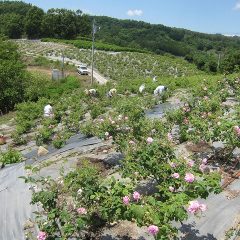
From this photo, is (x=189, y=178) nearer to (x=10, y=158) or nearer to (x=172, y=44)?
(x=10, y=158)

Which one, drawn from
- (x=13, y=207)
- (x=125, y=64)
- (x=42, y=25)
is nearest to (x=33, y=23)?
(x=42, y=25)

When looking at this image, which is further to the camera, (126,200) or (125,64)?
(125,64)

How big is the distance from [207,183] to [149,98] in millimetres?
8614

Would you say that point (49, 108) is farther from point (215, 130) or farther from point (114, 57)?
point (114, 57)

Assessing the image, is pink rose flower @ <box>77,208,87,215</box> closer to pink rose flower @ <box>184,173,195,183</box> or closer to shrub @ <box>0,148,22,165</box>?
pink rose flower @ <box>184,173,195,183</box>

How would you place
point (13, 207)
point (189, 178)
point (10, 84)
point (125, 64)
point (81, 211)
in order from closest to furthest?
point (81, 211), point (189, 178), point (13, 207), point (10, 84), point (125, 64)

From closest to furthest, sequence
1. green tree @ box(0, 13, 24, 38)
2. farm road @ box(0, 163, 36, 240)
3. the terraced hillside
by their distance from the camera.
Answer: farm road @ box(0, 163, 36, 240) → the terraced hillside → green tree @ box(0, 13, 24, 38)

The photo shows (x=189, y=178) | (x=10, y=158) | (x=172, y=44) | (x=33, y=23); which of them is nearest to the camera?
(x=189, y=178)

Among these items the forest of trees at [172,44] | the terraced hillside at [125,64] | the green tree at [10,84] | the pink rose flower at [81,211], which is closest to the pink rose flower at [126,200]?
the pink rose flower at [81,211]

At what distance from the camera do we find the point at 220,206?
21.6ft

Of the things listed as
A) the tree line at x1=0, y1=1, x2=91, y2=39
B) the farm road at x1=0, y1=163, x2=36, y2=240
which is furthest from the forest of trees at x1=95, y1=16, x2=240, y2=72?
the farm road at x1=0, y1=163, x2=36, y2=240

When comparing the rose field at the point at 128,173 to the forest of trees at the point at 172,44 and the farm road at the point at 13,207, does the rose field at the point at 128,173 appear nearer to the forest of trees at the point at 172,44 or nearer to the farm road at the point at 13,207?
the farm road at the point at 13,207

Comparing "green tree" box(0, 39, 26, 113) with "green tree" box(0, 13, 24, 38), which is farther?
"green tree" box(0, 13, 24, 38)

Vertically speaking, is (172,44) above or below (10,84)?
above
